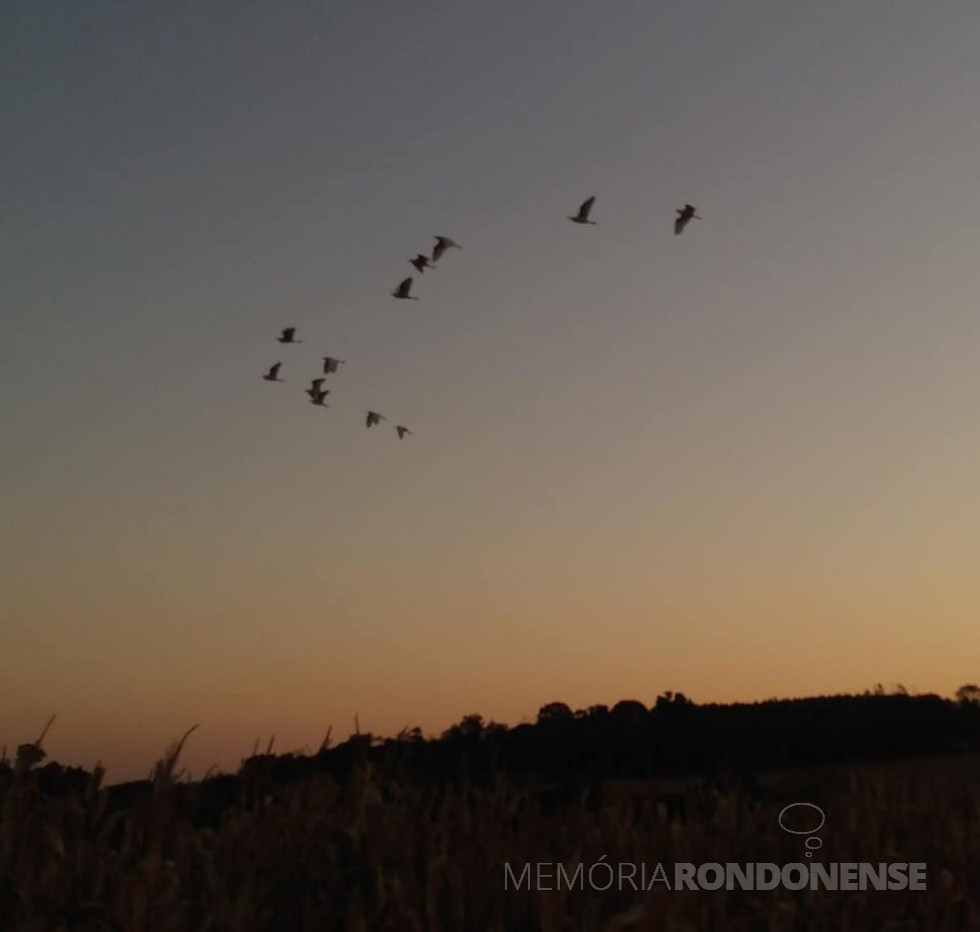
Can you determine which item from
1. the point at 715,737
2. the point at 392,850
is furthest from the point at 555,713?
the point at 392,850

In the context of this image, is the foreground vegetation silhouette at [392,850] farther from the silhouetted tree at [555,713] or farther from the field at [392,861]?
the silhouetted tree at [555,713]

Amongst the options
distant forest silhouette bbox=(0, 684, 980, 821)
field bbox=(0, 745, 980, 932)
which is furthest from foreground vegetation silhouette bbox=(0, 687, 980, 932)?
distant forest silhouette bbox=(0, 684, 980, 821)

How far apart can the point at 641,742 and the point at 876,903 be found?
50.9 feet

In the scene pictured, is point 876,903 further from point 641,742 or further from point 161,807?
point 641,742

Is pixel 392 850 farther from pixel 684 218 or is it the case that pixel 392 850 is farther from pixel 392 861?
pixel 684 218

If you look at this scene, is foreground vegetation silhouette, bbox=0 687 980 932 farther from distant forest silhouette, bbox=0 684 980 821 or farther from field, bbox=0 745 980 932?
distant forest silhouette, bbox=0 684 980 821

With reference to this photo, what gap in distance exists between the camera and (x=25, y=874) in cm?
665

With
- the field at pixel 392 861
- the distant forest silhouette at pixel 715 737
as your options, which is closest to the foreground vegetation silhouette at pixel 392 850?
the field at pixel 392 861

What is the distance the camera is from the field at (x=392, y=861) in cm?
663

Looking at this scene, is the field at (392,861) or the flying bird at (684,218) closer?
the field at (392,861)

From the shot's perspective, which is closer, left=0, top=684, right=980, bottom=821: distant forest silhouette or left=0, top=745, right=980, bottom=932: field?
left=0, top=745, right=980, bottom=932: field

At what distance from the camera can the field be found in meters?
6.63

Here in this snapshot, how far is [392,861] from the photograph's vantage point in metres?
7.85

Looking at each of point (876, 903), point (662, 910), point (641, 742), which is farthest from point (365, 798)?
point (641, 742)
